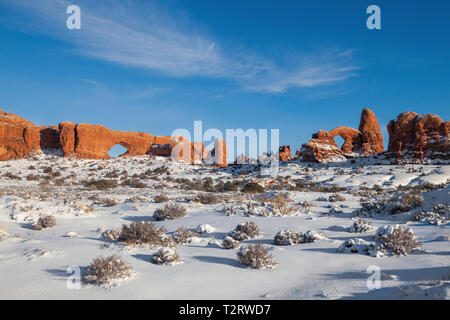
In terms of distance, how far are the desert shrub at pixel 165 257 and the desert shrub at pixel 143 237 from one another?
839 millimetres

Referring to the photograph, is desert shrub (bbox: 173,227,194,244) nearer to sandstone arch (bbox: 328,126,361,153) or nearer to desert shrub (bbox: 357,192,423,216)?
desert shrub (bbox: 357,192,423,216)

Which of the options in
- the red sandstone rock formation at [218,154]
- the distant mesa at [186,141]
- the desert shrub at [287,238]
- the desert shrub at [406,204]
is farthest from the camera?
the red sandstone rock formation at [218,154]

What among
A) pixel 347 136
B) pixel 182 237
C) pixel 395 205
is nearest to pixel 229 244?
pixel 182 237

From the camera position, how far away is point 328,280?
387 centimetres

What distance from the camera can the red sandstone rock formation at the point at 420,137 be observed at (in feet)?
110

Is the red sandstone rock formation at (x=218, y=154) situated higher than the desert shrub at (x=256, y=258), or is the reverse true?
the red sandstone rock formation at (x=218, y=154)

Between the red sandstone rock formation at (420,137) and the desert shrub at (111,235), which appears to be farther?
Answer: the red sandstone rock formation at (420,137)

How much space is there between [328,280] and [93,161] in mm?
39332

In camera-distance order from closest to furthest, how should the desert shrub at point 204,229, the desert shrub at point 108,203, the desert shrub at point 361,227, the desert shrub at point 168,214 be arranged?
the desert shrub at point 361,227
the desert shrub at point 204,229
the desert shrub at point 168,214
the desert shrub at point 108,203

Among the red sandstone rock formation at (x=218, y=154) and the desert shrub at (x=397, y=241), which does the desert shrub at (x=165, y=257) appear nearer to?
the desert shrub at (x=397, y=241)

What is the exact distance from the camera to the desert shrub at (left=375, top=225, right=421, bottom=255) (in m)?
4.86

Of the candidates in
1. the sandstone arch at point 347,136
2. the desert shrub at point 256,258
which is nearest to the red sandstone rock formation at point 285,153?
the sandstone arch at point 347,136

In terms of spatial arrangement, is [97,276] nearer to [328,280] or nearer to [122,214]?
[328,280]

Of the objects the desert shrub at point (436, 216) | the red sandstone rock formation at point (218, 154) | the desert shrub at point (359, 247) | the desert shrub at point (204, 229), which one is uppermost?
the red sandstone rock formation at point (218, 154)
